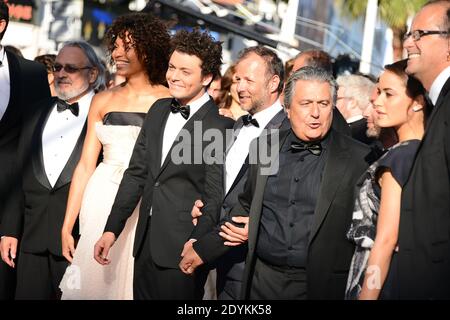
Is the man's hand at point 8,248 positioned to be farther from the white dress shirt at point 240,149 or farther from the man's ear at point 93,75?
the white dress shirt at point 240,149

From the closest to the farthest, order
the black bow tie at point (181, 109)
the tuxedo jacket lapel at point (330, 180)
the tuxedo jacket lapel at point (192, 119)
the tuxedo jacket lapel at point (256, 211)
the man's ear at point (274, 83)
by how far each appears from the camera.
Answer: the tuxedo jacket lapel at point (330, 180)
the tuxedo jacket lapel at point (256, 211)
the tuxedo jacket lapel at point (192, 119)
the black bow tie at point (181, 109)
the man's ear at point (274, 83)

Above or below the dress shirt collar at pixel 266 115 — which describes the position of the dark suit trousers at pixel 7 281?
below

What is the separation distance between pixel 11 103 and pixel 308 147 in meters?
2.66

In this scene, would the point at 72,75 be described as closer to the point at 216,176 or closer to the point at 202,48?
the point at 202,48

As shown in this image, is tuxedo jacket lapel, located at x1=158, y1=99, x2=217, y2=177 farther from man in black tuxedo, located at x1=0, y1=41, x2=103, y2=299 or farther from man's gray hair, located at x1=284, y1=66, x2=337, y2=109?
man in black tuxedo, located at x1=0, y1=41, x2=103, y2=299

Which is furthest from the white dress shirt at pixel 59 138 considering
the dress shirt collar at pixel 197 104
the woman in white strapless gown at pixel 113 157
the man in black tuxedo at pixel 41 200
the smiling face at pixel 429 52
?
the smiling face at pixel 429 52

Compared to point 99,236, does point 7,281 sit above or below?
below

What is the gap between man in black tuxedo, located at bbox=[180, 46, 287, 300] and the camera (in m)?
6.13

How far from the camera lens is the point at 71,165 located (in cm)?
732

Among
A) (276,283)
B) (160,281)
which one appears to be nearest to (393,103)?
(276,283)

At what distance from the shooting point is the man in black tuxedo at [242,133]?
6133 mm

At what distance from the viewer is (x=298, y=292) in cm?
546
